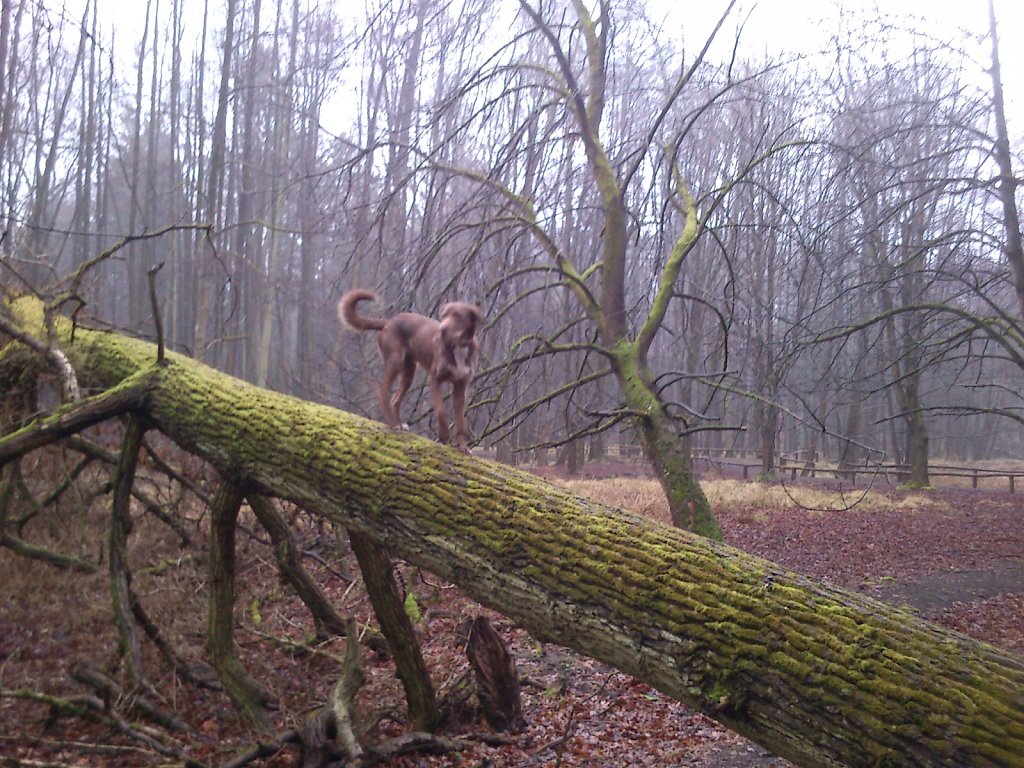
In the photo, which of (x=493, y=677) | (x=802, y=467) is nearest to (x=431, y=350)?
(x=493, y=677)

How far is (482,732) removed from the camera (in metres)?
5.82

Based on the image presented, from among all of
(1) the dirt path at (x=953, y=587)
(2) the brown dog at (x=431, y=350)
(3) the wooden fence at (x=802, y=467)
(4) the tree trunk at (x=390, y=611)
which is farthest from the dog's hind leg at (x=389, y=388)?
(3) the wooden fence at (x=802, y=467)

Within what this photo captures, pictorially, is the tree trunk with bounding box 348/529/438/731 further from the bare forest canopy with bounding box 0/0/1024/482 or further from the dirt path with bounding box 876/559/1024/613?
the dirt path with bounding box 876/559/1024/613

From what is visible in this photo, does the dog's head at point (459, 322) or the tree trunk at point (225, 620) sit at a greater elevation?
the dog's head at point (459, 322)

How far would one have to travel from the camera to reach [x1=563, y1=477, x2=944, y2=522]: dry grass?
14.9 metres

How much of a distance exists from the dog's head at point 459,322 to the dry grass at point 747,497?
10249 mm

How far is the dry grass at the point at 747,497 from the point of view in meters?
14.9

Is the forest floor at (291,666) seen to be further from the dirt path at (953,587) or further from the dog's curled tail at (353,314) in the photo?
the dog's curled tail at (353,314)

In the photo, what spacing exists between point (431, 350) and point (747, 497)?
14.0 m

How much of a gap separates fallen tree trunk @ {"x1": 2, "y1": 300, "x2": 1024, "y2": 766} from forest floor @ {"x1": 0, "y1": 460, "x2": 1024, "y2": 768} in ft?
5.94

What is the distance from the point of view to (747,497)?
669 inches

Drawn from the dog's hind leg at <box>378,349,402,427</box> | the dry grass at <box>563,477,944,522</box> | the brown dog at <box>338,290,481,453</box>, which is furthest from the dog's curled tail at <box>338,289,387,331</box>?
the dry grass at <box>563,477,944,522</box>

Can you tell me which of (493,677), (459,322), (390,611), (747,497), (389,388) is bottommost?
(493,677)

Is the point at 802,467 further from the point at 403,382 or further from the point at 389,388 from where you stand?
the point at 389,388
